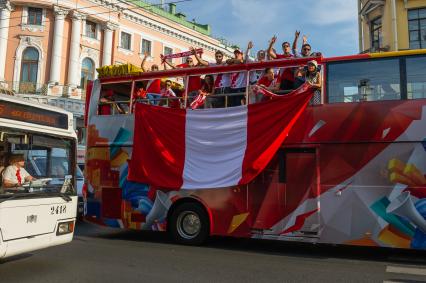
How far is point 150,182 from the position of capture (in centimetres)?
1031

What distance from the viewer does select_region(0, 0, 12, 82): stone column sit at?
32000 mm

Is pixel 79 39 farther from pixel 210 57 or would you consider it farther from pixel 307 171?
pixel 307 171

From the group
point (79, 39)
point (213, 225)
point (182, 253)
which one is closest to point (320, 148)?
point (213, 225)

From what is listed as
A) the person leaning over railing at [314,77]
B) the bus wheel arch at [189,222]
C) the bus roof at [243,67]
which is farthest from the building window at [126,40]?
the person leaning over railing at [314,77]

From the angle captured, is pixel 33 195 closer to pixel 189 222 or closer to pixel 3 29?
pixel 189 222

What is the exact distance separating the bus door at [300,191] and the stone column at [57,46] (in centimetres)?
2750

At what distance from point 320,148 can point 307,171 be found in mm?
531

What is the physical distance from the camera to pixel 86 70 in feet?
116

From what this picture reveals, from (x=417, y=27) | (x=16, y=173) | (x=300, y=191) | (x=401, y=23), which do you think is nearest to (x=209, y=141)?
(x=300, y=191)

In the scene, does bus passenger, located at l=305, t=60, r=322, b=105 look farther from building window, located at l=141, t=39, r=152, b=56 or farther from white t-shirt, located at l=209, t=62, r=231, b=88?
building window, located at l=141, t=39, r=152, b=56

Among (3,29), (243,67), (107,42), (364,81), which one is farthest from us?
(107,42)

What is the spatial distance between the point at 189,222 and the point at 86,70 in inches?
1109

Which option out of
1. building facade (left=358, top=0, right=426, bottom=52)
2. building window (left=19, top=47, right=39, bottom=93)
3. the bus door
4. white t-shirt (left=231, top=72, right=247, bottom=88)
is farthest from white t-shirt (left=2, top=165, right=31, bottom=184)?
building window (left=19, top=47, right=39, bottom=93)

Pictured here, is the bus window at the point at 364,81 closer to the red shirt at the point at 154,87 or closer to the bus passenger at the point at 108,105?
the red shirt at the point at 154,87
